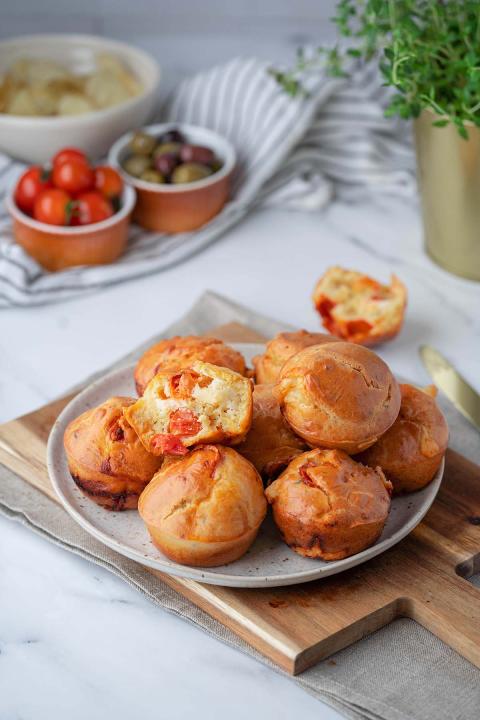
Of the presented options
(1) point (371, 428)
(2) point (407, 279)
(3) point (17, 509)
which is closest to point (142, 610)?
(3) point (17, 509)

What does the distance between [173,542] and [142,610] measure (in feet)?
0.60

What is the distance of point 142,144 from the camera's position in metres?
2.65

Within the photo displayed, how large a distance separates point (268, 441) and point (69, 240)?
3.57 feet

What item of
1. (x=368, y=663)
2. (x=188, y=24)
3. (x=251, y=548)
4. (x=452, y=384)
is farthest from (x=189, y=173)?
(x=368, y=663)

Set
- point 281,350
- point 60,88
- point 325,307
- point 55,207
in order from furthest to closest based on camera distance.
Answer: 1. point 60,88
2. point 55,207
3. point 325,307
4. point 281,350

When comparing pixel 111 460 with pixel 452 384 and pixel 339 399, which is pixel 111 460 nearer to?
pixel 339 399

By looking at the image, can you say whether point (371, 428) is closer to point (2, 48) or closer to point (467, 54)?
point (467, 54)

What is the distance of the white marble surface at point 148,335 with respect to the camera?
1.35 metres

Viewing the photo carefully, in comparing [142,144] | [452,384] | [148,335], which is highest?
[142,144]

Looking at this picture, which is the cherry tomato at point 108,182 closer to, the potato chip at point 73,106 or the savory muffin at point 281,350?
the potato chip at point 73,106

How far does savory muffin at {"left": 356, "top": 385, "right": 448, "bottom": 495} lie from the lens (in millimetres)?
1500

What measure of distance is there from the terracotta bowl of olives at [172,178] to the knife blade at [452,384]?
31.7 inches

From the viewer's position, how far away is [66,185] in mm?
2430

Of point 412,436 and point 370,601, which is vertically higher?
point 412,436
